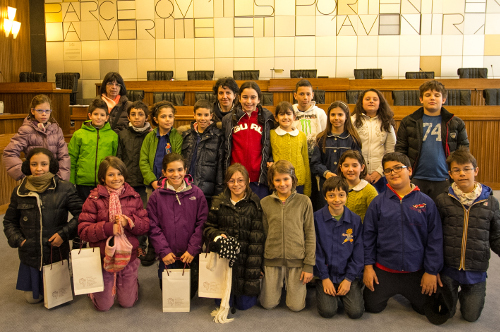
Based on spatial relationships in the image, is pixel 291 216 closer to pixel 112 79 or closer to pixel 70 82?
pixel 112 79

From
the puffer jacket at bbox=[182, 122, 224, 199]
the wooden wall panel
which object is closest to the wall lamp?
the wooden wall panel

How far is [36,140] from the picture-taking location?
3127mm

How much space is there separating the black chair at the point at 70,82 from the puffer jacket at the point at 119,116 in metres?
6.69

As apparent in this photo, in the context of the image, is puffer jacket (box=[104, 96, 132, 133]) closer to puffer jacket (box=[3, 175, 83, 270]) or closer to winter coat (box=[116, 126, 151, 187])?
winter coat (box=[116, 126, 151, 187])

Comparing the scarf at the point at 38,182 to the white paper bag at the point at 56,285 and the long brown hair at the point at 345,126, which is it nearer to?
the white paper bag at the point at 56,285

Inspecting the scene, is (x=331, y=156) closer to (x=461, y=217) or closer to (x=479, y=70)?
(x=461, y=217)

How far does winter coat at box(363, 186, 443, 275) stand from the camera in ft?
7.91

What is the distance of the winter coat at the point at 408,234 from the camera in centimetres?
241

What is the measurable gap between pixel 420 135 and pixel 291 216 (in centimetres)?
123

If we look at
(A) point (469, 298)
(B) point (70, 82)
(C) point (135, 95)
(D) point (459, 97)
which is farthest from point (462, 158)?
(B) point (70, 82)

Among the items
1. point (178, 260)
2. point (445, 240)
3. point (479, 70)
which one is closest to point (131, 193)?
point (178, 260)

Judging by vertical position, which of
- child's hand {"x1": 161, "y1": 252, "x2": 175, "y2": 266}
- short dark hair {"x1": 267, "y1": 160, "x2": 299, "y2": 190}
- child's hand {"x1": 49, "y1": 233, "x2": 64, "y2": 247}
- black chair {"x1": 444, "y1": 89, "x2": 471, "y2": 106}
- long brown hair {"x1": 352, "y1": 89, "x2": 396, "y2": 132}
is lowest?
child's hand {"x1": 161, "y1": 252, "x2": 175, "y2": 266}

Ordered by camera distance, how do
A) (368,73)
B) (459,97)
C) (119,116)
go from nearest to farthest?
(119,116)
(459,97)
(368,73)

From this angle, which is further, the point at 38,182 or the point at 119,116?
the point at 119,116
